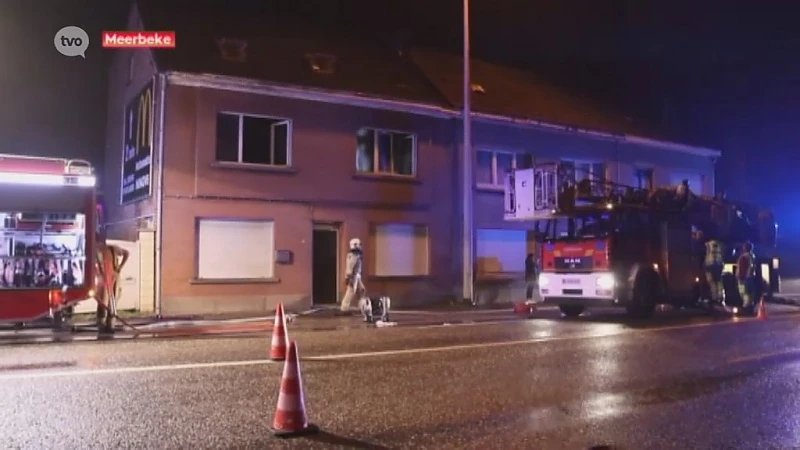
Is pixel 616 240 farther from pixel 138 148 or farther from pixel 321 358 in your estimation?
pixel 138 148

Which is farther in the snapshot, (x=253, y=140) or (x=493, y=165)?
(x=493, y=165)

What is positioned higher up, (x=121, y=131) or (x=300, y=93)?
(x=300, y=93)

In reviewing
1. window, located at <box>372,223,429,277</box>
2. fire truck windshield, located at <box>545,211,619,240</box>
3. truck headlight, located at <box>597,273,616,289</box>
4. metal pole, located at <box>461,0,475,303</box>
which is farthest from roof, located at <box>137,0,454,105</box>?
truck headlight, located at <box>597,273,616,289</box>

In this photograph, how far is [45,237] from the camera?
1355 centimetres

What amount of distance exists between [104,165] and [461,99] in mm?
12838

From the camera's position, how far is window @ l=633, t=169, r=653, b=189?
2942cm

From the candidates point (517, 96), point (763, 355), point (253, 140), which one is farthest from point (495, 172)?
point (763, 355)

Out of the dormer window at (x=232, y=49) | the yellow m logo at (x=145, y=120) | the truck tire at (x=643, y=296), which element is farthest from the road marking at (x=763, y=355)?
the dormer window at (x=232, y=49)

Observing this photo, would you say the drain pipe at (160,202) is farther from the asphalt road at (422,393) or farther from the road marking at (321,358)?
the road marking at (321,358)

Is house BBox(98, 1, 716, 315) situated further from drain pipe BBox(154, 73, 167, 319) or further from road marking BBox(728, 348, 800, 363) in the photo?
road marking BBox(728, 348, 800, 363)

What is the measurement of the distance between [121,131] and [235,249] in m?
7.36

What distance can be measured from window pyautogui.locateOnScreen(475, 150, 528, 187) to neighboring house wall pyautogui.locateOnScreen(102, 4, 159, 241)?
33.9 feet

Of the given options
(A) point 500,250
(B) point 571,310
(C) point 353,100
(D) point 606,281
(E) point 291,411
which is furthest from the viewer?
(A) point 500,250

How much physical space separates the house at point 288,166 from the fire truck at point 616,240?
522cm
